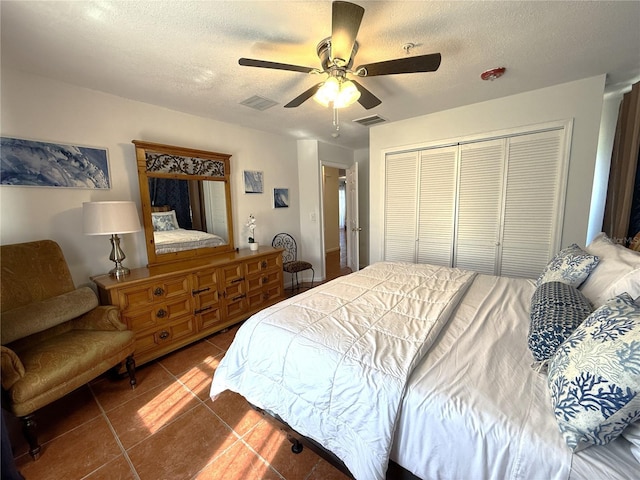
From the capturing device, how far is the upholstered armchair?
4.73 ft

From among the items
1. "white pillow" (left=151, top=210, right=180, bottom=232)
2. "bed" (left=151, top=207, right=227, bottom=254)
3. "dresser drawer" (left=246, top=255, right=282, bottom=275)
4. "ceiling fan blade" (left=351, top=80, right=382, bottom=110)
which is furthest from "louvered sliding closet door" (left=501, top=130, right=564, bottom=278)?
"white pillow" (left=151, top=210, right=180, bottom=232)

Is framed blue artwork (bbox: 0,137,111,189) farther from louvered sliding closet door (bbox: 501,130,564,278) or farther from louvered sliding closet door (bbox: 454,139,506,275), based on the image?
louvered sliding closet door (bbox: 501,130,564,278)

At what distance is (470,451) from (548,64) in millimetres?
2786

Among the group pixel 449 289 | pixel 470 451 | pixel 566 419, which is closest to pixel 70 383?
pixel 470 451

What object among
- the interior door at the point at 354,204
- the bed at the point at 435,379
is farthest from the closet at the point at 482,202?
the bed at the point at 435,379

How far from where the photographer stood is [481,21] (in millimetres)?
1537

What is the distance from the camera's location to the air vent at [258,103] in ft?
8.38

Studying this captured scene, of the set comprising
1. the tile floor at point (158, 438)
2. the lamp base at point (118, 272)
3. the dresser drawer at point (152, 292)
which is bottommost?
the tile floor at point (158, 438)

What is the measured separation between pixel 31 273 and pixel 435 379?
273cm

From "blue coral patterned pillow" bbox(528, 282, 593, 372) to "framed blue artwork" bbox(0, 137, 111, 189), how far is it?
3.35 meters

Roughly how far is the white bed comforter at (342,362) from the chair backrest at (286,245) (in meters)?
2.34

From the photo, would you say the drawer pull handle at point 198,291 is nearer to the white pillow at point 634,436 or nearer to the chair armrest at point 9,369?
the chair armrest at point 9,369

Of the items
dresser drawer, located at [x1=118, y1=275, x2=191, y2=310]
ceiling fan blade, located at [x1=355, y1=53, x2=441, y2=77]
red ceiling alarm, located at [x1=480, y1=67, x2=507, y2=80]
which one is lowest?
dresser drawer, located at [x1=118, y1=275, x2=191, y2=310]

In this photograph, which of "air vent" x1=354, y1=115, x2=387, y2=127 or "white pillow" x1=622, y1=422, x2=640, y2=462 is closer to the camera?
"white pillow" x1=622, y1=422, x2=640, y2=462
